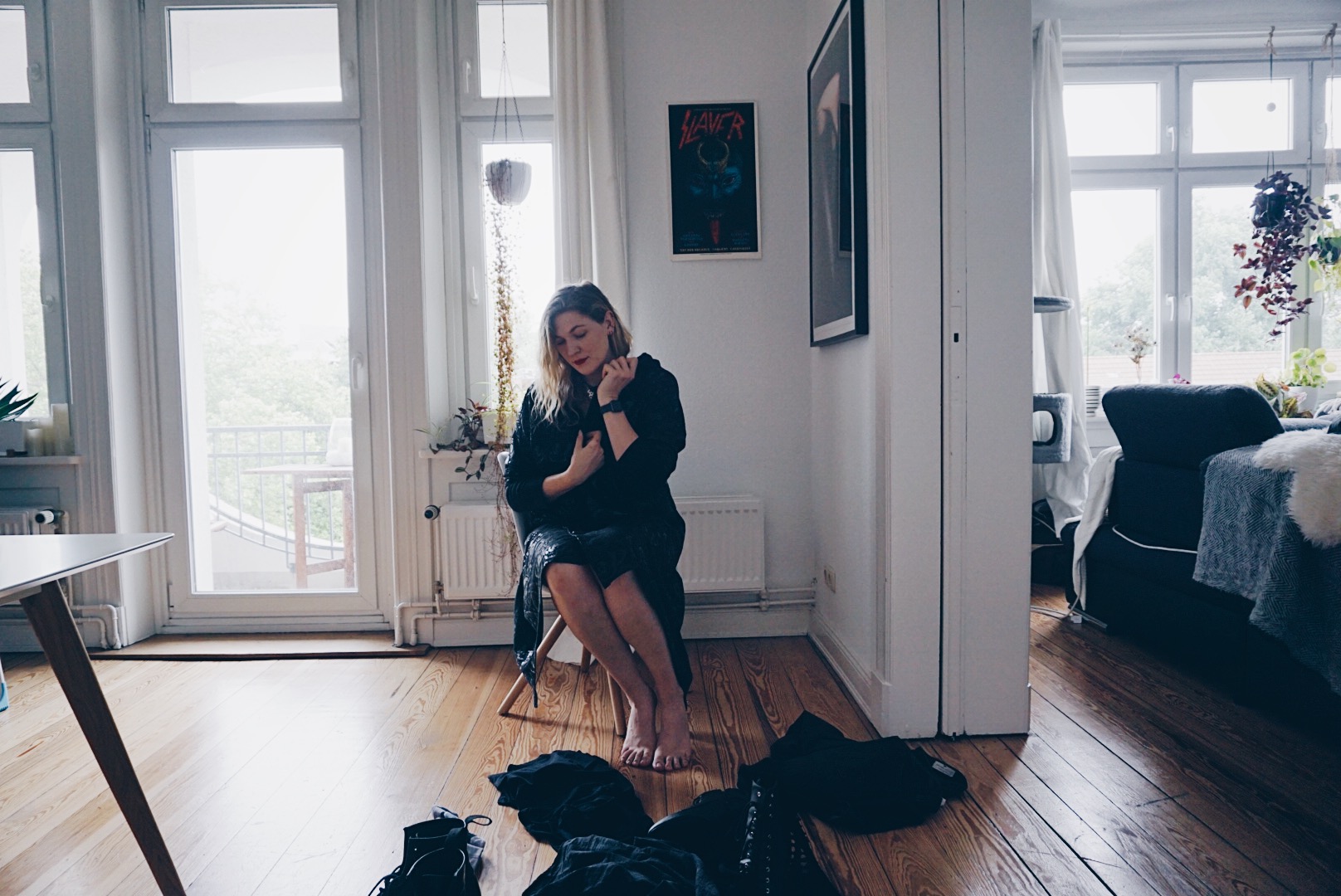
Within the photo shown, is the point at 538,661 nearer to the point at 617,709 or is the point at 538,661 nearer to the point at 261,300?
the point at 617,709

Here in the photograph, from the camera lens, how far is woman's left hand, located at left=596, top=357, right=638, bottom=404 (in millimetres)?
2254

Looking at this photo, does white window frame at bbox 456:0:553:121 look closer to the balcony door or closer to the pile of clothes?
the balcony door

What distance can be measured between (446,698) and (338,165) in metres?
2.12

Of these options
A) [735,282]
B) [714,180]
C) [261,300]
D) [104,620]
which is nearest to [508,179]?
[714,180]

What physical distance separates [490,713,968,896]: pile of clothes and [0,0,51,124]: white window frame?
3.05 meters

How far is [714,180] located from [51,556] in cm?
239

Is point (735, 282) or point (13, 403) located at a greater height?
point (735, 282)

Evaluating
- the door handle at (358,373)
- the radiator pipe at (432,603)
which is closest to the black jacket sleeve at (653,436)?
the radiator pipe at (432,603)

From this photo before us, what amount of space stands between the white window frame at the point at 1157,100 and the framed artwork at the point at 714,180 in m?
2.21

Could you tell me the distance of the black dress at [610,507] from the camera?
2.12 m

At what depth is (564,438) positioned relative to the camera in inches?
92.3

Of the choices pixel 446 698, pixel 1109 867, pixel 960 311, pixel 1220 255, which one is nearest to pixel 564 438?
pixel 446 698

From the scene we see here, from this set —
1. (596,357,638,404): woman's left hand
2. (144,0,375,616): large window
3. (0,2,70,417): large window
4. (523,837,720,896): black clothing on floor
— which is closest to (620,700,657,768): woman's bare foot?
(523,837,720,896): black clothing on floor

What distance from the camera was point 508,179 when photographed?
9.73 ft
